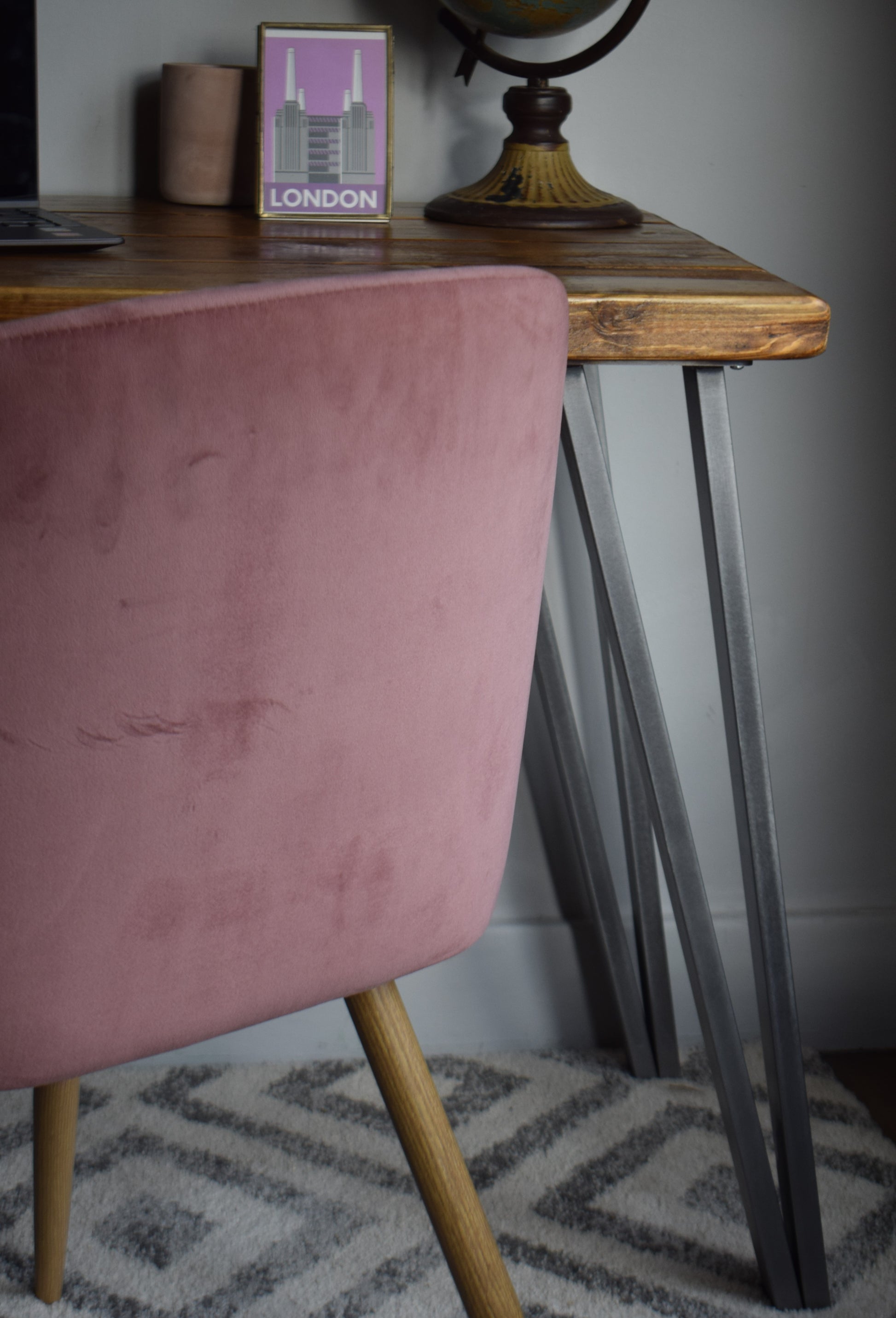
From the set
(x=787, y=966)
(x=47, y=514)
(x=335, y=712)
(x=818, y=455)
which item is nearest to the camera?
(x=47, y=514)

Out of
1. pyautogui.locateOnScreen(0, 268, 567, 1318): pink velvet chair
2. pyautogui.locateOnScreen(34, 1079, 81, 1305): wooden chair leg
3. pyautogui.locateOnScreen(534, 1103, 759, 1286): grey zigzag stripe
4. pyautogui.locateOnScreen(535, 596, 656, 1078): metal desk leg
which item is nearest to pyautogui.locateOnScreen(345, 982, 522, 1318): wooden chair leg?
pyautogui.locateOnScreen(0, 268, 567, 1318): pink velvet chair

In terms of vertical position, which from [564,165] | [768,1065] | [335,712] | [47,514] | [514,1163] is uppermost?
[564,165]

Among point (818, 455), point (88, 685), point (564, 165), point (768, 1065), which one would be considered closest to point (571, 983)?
point (768, 1065)

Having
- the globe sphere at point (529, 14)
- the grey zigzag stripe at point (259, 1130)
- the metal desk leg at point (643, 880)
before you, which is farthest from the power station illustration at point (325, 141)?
the grey zigzag stripe at point (259, 1130)

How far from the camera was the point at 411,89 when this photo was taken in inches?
46.0

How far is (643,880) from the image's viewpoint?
127 centimetres

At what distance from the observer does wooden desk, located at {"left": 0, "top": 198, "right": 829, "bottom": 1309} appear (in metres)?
0.75

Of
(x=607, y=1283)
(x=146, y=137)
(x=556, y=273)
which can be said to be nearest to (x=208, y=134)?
(x=146, y=137)

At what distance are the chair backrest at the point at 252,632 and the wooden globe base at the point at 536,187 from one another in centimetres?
48

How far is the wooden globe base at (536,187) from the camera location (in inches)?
40.0

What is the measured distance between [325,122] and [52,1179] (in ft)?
2.91

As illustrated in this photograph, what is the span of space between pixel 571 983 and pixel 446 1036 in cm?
16

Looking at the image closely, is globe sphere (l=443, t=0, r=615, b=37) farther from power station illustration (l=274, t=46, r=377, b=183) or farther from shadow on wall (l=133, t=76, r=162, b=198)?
shadow on wall (l=133, t=76, r=162, b=198)

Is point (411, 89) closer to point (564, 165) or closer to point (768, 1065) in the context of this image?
point (564, 165)
